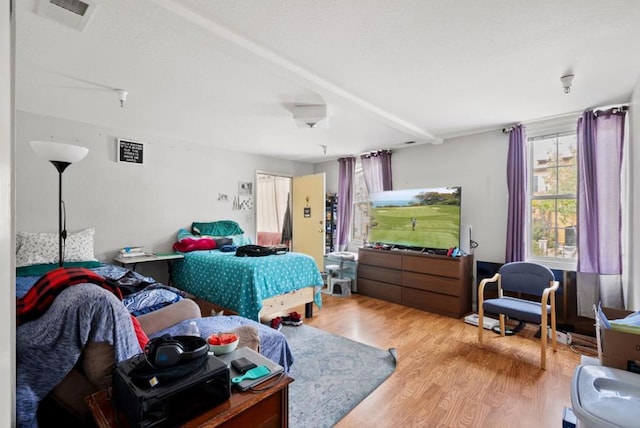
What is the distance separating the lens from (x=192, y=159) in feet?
14.6

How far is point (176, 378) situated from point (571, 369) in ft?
9.85

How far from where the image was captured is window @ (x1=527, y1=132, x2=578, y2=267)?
3307mm

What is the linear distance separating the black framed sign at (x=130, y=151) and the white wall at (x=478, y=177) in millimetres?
3875

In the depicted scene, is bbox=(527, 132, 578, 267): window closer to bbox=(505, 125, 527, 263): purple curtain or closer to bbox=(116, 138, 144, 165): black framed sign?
bbox=(505, 125, 527, 263): purple curtain

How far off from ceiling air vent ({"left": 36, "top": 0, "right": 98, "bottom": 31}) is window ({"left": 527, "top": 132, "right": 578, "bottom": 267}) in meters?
4.19

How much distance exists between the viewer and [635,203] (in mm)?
2486

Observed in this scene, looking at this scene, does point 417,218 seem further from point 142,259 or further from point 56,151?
point 56,151

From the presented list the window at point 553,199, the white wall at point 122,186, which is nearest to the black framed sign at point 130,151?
the white wall at point 122,186

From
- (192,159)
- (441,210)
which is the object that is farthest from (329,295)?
(192,159)

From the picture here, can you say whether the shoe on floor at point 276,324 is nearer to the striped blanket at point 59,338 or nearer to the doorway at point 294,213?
the doorway at point 294,213

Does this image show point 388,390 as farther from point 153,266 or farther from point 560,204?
point 153,266

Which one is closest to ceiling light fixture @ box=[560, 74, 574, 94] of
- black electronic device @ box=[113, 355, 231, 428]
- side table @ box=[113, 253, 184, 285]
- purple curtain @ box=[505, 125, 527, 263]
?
purple curtain @ box=[505, 125, 527, 263]

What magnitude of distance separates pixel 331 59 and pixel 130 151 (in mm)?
3086

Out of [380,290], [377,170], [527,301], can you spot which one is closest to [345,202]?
[377,170]
